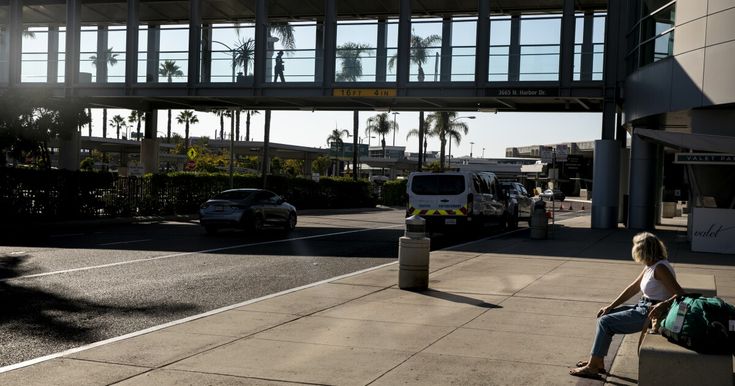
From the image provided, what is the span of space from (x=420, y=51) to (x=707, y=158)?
12.4 m

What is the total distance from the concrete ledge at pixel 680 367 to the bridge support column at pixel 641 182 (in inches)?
927

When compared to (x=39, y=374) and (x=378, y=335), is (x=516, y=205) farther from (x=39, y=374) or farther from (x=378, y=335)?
(x=39, y=374)

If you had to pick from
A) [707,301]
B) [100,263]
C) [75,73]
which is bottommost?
[100,263]

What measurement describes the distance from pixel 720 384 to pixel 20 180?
23.9 m

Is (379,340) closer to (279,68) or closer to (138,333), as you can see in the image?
(138,333)

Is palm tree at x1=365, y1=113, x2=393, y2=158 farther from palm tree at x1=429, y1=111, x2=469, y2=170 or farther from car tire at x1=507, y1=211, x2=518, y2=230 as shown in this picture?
car tire at x1=507, y1=211, x2=518, y2=230

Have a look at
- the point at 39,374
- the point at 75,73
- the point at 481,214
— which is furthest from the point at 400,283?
the point at 75,73

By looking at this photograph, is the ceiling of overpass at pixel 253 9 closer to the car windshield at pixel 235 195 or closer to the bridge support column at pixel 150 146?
the bridge support column at pixel 150 146

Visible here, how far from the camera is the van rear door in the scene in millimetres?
22203

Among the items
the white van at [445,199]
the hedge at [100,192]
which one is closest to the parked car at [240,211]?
the white van at [445,199]

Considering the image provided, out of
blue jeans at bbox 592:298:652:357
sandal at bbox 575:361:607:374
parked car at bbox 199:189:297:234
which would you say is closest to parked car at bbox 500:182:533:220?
parked car at bbox 199:189:297:234

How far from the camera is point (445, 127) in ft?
257

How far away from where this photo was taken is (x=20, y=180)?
24.9 metres

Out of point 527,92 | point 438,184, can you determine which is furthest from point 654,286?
point 527,92
